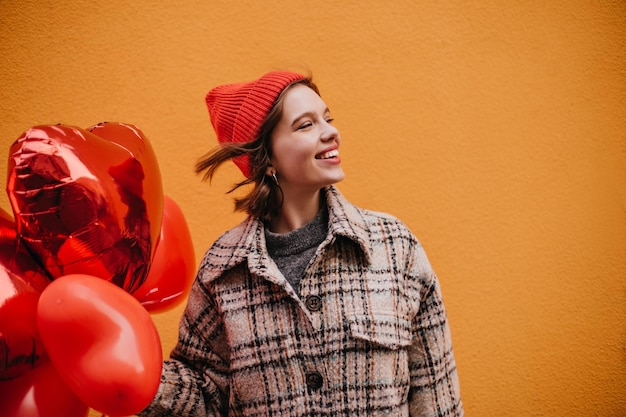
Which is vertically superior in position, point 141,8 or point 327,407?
point 141,8

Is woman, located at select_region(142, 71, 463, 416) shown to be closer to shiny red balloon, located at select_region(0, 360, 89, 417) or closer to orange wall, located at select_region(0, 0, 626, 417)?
shiny red balloon, located at select_region(0, 360, 89, 417)

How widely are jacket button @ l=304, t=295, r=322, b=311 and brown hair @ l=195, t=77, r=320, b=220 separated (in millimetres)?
211

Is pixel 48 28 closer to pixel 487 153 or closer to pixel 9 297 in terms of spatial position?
pixel 9 297

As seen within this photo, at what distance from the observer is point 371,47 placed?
4.71 feet

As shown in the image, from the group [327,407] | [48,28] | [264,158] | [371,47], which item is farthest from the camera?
[371,47]

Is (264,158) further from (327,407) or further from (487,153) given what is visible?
(487,153)

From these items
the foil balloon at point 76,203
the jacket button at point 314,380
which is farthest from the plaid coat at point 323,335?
the foil balloon at point 76,203

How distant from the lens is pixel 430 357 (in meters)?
0.94

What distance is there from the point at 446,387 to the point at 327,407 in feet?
0.75

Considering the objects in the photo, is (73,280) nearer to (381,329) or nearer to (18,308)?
(18,308)

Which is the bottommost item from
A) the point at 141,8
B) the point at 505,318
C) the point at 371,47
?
the point at 505,318

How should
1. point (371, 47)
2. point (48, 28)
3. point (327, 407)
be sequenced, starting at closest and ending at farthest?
point (327, 407), point (48, 28), point (371, 47)

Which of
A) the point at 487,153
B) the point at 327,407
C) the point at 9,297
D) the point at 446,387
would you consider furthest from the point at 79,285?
the point at 487,153

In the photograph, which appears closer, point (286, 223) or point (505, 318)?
point (286, 223)
